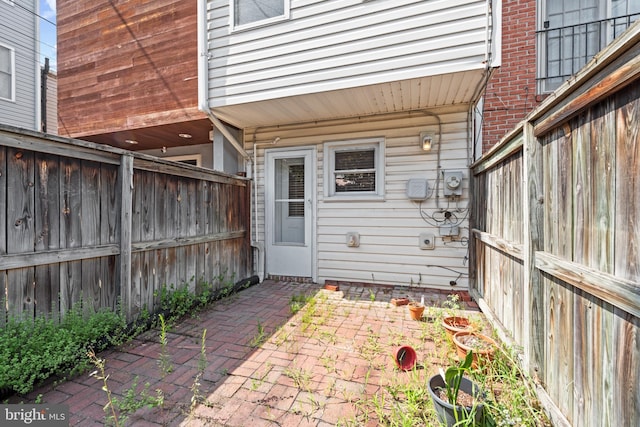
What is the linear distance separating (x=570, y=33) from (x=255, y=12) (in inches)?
175

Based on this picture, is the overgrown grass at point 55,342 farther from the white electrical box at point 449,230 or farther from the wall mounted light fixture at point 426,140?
the wall mounted light fixture at point 426,140

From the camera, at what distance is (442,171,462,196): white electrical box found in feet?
13.4

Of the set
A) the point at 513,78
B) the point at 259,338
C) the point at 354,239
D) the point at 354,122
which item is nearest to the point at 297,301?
the point at 259,338

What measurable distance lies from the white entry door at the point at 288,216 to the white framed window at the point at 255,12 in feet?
6.14

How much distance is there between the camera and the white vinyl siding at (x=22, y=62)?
821 centimetres

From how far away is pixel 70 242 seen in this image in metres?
2.54

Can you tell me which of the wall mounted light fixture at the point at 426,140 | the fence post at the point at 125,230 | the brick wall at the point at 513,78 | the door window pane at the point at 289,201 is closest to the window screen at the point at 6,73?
the door window pane at the point at 289,201

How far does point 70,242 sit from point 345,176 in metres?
3.52

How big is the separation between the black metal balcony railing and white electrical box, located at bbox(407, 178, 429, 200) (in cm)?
218

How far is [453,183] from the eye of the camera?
13.4 feet

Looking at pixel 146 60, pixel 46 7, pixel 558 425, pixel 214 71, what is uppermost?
pixel 46 7

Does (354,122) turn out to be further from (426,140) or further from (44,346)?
(44,346)

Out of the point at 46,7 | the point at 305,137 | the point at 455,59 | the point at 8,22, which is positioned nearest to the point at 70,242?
the point at 305,137

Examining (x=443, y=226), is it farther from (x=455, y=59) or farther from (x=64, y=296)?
(x=64, y=296)
